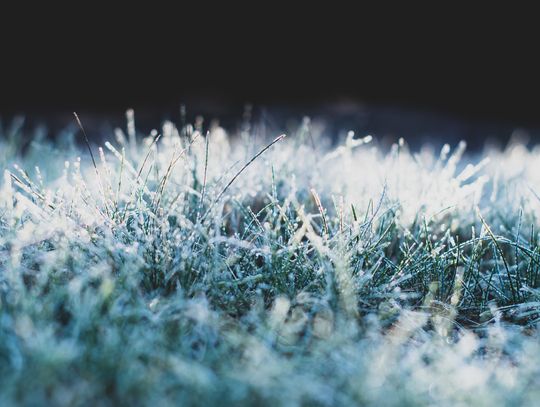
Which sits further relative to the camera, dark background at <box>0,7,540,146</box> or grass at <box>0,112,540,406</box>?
dark background at <box>0,7,540,146</box>

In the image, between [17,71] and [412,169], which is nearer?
[412,169]

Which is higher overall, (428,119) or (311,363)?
(311,363)

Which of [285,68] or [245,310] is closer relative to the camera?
[245,310]

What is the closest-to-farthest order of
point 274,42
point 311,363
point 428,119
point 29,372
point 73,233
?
1. point 29,372
2. point 311,363
3. point 73,233
4. point 428,119
5. point 274,42

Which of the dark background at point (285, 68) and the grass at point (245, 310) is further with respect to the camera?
the dark background at point (285, 68)

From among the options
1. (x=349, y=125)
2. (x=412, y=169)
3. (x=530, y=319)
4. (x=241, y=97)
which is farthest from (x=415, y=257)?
(x=241, y=97)

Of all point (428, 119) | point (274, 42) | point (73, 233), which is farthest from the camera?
point (274, 42)

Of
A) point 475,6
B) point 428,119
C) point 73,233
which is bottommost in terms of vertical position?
point 428,119

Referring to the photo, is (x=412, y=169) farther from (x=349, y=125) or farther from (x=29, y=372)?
(x=349, y=125)
